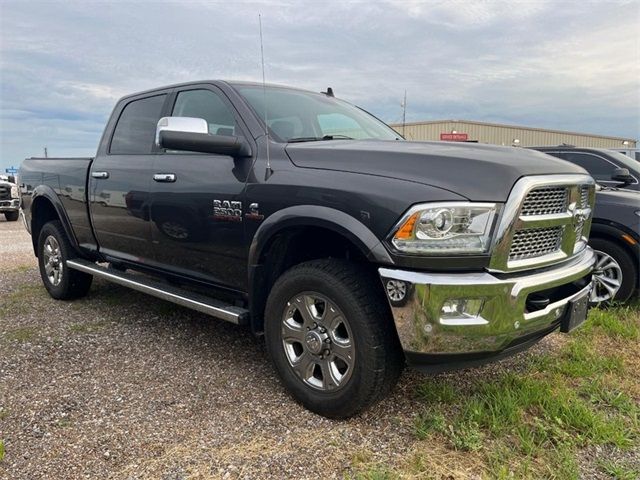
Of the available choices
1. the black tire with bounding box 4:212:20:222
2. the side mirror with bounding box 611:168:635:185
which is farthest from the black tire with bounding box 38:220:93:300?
the black tire with bounding box 4:212:20:222

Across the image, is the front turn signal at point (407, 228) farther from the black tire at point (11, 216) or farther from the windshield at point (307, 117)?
the black tire at point (11, 216)

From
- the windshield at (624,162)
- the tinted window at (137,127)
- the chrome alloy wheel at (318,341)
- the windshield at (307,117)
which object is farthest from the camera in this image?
the windshield at (624,162)

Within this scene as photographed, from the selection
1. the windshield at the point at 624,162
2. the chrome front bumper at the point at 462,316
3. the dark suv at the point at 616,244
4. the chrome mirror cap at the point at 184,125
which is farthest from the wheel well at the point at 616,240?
the chrome mirror cap at the point at 184,125

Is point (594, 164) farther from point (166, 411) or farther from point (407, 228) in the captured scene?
point (166, 411)

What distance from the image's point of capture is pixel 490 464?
2.42 meters

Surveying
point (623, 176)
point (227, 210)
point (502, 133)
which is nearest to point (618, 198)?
point (623, 176)

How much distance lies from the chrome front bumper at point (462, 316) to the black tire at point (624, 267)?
2.79m

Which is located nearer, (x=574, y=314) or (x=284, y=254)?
(x=574, y=314)

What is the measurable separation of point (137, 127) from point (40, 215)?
200 centimetres

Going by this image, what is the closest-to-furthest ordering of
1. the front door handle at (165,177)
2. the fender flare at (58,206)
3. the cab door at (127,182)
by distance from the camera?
1. the front door handle at (165,177)
2. the cab door at (127,182)
3. the fender flare at (58,206)

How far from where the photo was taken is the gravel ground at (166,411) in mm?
2457

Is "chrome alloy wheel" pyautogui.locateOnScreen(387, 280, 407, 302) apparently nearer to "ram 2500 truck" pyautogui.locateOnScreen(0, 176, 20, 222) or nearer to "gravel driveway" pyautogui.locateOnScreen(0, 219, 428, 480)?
"gravel driveway" pyautogui.locateOnScreen(0, 219, 428, 480)

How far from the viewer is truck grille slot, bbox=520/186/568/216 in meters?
2.57

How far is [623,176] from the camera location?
Result: 594cm
